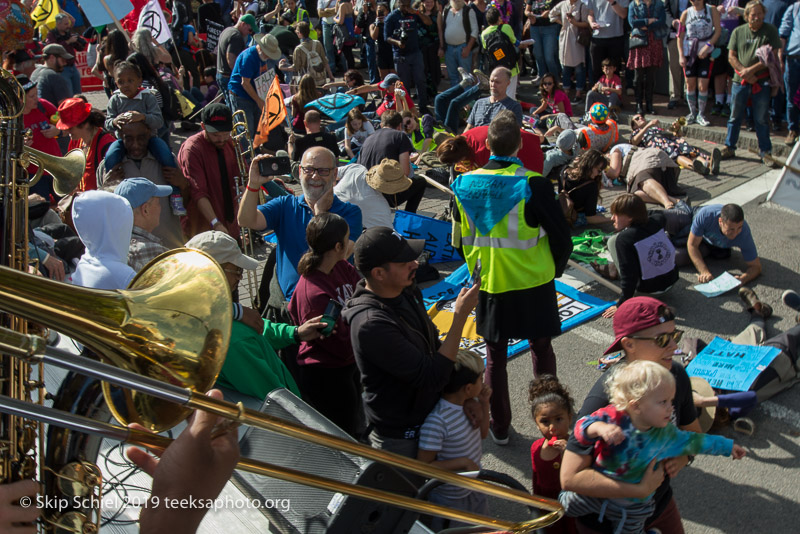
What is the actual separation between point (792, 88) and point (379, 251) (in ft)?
27.7

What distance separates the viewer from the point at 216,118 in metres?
5.62

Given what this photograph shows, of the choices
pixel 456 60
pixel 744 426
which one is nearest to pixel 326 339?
pixel 744 426

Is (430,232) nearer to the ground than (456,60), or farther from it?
nearer to the ground

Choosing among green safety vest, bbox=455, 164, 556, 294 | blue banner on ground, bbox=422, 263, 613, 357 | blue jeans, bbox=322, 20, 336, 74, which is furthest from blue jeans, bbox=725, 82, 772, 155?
blue jeans, bbox=322, 20, 336, 74

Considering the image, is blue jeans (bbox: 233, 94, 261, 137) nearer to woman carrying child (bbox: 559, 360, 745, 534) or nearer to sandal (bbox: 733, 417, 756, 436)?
sandal (bbox: 733, 417, 756, 436)

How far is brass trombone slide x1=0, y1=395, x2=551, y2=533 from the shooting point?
1520mm

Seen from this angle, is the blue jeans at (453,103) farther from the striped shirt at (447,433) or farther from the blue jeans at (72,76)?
the striped shirt at (447,433)

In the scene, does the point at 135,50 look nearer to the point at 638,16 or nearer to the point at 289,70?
the point at 289,70

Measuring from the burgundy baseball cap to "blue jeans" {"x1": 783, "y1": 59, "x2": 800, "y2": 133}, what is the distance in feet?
24.8

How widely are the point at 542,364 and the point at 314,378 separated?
1421 mm

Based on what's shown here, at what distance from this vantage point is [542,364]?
4539mm

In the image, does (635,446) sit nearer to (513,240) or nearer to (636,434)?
(636,434)

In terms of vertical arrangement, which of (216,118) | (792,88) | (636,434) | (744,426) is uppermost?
(216,118)

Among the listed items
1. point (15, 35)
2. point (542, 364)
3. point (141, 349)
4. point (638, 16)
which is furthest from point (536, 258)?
point (638, 16)
